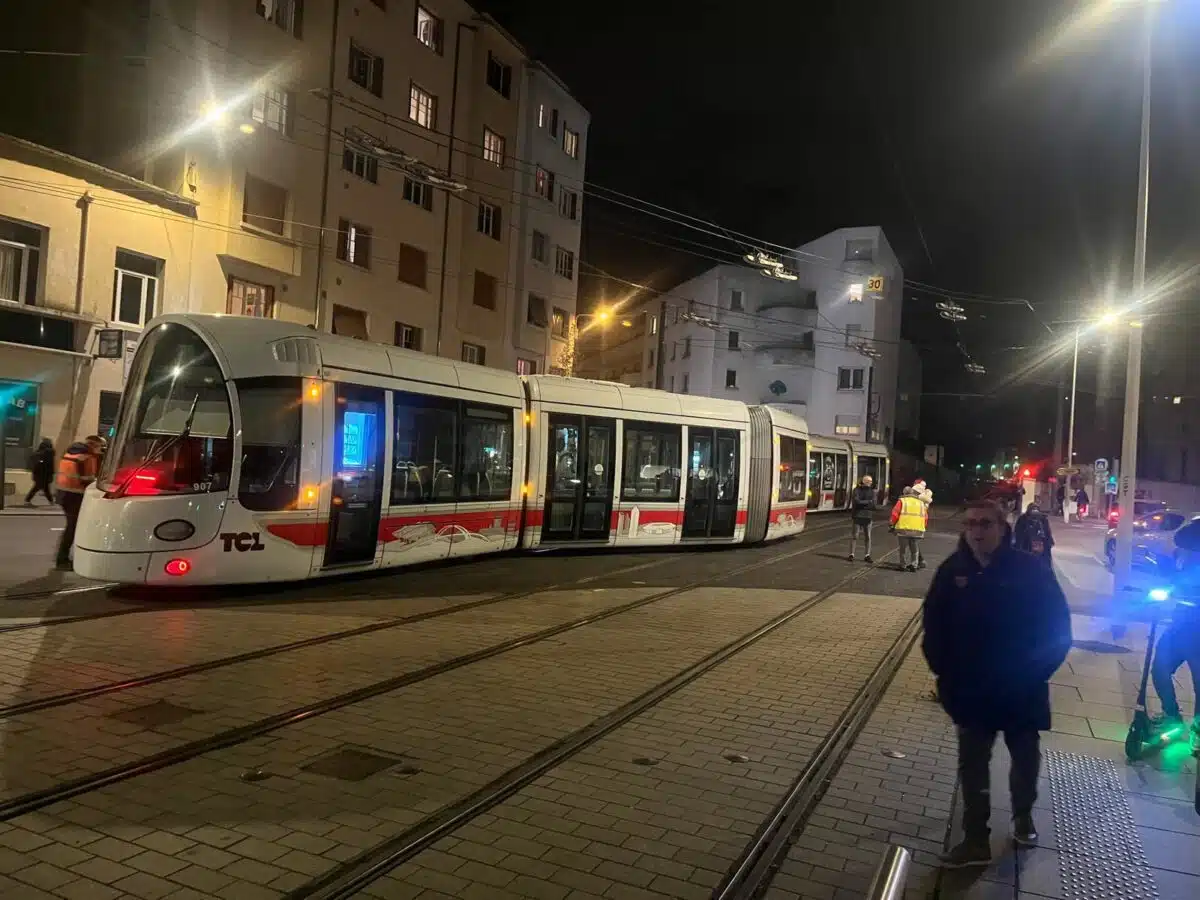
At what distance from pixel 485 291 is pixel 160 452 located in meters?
25.5

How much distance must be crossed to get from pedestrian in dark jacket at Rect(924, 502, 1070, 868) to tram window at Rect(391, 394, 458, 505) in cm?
895

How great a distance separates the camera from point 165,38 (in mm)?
22234

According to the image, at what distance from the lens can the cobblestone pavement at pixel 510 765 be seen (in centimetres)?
427

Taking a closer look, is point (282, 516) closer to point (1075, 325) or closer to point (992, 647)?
point (992, 647)

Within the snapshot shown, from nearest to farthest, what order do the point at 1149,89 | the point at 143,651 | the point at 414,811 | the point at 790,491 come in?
the point at 414,811, the point at 143,651, the point at 1149,89, the point at 790,491

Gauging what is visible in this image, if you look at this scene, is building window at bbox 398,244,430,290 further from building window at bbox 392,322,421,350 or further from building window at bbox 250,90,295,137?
building window at bbox 250,90,295,137

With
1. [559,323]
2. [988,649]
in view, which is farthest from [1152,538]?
[559,323]

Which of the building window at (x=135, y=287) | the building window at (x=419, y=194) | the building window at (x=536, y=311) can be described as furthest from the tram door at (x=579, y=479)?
the building window at (x=536, y=311)

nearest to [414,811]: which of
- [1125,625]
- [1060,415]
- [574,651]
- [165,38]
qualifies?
[574,651]

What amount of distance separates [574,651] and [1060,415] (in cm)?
5119

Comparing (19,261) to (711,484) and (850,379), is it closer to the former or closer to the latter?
(711,484)

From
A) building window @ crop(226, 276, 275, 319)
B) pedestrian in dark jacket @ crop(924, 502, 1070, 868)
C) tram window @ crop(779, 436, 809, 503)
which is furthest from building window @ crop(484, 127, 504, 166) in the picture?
pedestrian in dark jacket @ crop(924, 502, 1070, 868)

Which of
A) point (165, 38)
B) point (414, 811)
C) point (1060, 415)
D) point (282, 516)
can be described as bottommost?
point (414, 811)

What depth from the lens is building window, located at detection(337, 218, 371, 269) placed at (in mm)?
28031
